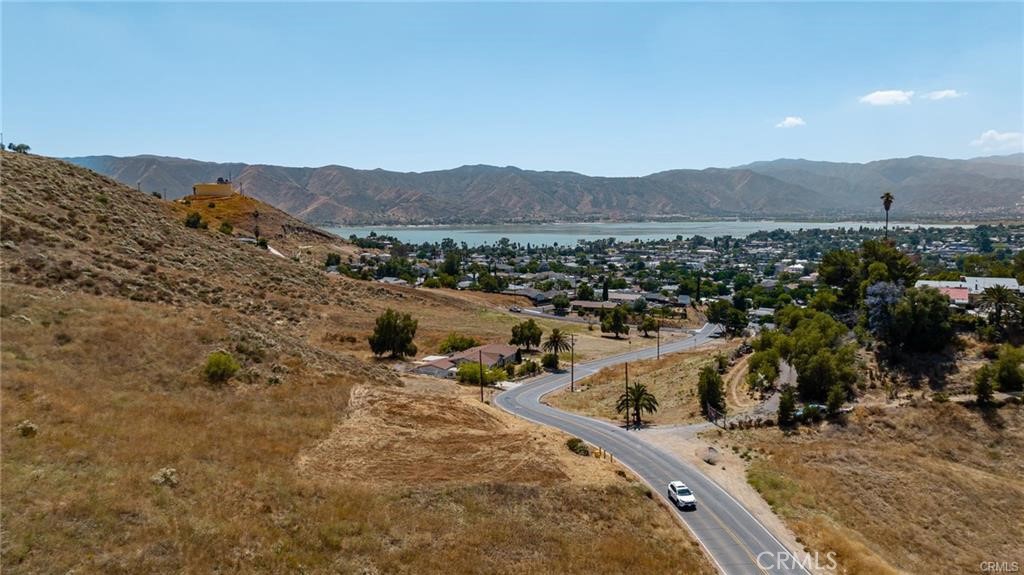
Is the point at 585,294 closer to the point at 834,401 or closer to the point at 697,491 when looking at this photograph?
the point at 834,401

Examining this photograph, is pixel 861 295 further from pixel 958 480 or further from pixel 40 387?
pixel 40 387

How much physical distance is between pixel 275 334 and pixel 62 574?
93.3ft

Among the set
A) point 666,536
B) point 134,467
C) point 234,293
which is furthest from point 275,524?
point 234,293

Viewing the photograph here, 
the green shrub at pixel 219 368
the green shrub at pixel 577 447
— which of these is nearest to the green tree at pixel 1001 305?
the green shrub at pixel 577 447

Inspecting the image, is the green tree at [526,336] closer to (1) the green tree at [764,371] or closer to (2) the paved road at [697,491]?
(2) the paved road at [697,491]

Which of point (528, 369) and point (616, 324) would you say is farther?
point (616, 324)

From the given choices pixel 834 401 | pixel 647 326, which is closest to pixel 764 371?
pixel 834 401

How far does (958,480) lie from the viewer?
34594 millimetres

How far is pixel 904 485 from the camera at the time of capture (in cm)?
3384

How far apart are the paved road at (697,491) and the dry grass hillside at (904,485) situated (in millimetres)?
2329

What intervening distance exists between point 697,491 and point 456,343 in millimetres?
43881

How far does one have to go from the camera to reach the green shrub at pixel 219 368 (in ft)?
96.7

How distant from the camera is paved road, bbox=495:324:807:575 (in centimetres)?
2439
